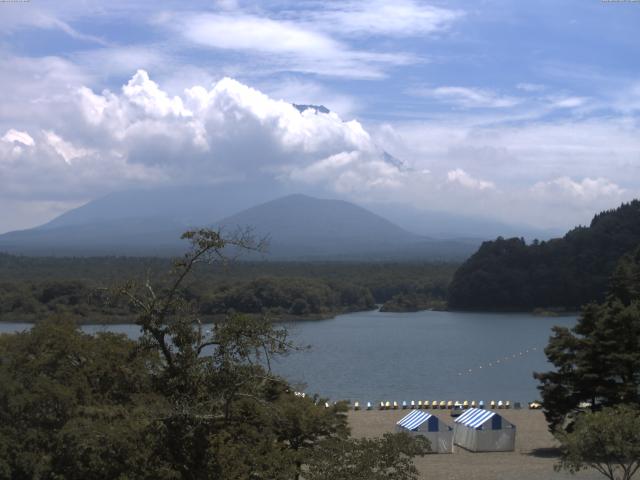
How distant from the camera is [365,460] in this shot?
300 inches

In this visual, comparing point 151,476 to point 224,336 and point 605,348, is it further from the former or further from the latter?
point 605,348

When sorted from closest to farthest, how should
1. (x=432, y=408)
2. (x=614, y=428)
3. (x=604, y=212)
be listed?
(x=614, y=428) → (x=432, y=408) → (x=604, y=212)

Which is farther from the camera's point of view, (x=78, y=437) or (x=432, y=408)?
(x=432, y=408)

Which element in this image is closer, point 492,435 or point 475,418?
point 492,435

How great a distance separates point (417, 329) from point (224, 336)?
4089 cm

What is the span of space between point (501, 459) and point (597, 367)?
Answer: 7.85ft

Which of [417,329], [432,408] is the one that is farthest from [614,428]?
[417,329]

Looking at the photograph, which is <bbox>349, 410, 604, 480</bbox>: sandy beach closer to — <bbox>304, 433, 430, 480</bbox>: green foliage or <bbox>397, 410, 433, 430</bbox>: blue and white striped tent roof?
<bbox>397, 410, 433, 430</bbox>: blue and white striped tent roof

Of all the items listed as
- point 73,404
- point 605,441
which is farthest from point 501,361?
point 73,404

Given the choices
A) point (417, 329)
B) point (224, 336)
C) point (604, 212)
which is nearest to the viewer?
point (224, 336)

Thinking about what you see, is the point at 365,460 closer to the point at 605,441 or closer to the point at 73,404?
the point at 73,404

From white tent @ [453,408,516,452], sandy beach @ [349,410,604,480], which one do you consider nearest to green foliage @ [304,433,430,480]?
sandy beach @ [349,410,604,480]

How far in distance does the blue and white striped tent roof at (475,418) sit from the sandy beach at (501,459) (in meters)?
0.53

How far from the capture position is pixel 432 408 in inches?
937
